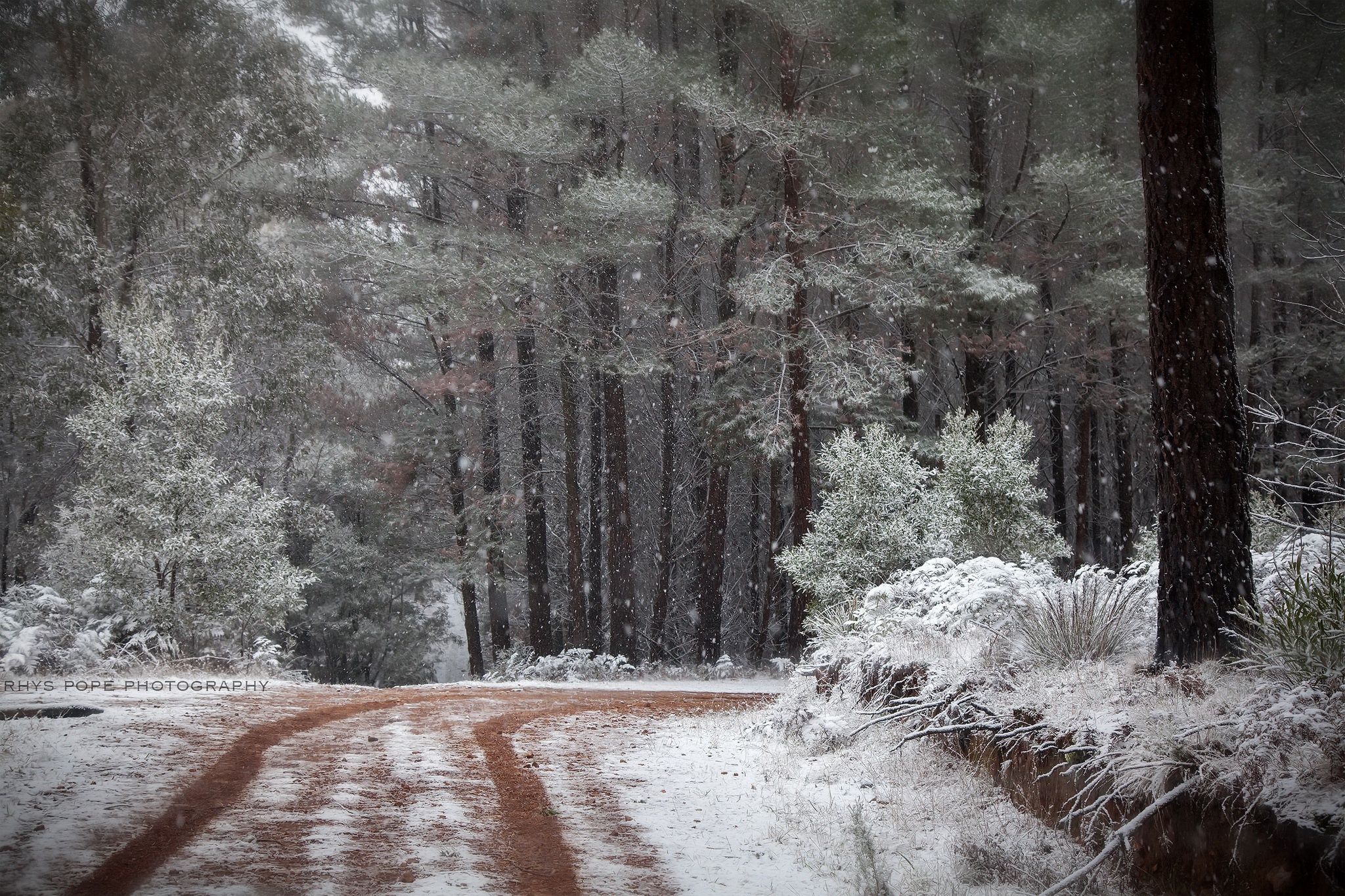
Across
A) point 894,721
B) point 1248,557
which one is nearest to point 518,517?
point 894,721

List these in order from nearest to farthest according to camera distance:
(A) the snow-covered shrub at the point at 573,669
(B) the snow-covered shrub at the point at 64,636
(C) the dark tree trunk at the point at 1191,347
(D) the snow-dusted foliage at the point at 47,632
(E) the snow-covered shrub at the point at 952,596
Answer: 1. (C) the dark tree trunk at the point at 1191,347
2. (E) the snow-covered shrub at the point at 952,596
3. (D) the snow-dusted foliage at the point at 47,632
4. (B) the snow-covered shrub at the point at 64,636
5. (A) the snow-covered shrub at the point at 573,669

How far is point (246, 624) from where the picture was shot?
48.4ft

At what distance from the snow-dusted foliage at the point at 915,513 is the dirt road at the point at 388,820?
16.5 feet

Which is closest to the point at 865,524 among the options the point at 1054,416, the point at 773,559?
the point at 773,559

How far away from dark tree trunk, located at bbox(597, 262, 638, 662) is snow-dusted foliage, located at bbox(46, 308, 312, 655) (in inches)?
288

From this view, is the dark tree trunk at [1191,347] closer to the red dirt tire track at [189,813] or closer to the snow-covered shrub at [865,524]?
the red dirt tire track at [189,813]

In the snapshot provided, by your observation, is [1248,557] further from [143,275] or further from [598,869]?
[143,275]

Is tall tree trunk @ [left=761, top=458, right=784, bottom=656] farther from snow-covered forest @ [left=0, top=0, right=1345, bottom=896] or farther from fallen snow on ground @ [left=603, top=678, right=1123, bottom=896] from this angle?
fallen snow on ground @ [left=603, top=678, right=1123, bottom=896]

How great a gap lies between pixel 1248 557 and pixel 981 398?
1380 centimetres

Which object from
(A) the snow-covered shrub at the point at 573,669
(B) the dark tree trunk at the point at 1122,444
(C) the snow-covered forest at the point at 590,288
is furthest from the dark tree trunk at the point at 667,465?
(B) the dark tree trunk at the point at 1122,444

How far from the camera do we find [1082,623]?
250 inches

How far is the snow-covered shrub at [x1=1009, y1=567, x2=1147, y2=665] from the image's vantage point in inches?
247

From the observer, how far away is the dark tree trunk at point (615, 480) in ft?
64.6

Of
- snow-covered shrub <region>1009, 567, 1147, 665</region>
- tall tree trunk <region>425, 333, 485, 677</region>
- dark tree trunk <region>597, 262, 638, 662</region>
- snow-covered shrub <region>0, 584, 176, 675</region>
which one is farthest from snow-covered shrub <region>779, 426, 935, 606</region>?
tall tree trunk <region>425, 333, 485, 677</region>
